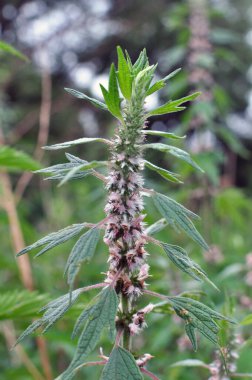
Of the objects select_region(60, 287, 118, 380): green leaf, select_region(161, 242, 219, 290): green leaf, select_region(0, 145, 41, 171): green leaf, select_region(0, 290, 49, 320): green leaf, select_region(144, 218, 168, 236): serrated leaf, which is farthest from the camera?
select_region(0, 145, 41, 171): green leaf

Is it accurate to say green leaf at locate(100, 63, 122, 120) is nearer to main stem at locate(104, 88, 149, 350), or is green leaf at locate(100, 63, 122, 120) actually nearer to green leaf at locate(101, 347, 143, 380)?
main stem at locate(104, 88, 149, 350)

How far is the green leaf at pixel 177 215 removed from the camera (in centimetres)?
97

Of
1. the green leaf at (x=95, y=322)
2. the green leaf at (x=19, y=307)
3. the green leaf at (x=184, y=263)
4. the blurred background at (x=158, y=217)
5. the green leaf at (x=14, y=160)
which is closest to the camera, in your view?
the green leaf at (x=95, y=322)

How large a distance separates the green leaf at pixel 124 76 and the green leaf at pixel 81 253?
0.30m

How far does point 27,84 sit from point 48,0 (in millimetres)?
3219

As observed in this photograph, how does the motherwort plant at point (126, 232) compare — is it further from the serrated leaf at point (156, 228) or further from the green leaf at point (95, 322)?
the serrated leaf at point (156, 228)

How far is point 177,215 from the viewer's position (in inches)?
39.4

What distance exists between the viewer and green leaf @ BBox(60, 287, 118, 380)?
0.91 metres

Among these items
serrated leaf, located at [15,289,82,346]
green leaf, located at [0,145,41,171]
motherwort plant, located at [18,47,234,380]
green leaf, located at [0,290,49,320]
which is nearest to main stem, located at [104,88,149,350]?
motherwort plant, located at [18,47,234,380]

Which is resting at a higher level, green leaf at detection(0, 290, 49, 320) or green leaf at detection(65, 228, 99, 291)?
green leaf at detection(65, 228, 99, 291)

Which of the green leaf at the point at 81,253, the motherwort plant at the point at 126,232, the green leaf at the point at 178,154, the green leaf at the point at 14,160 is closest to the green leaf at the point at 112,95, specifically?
the motherwort plant at the point at 126,232

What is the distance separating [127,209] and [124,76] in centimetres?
27

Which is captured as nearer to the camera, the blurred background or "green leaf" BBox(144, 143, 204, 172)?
"green leaf" BBox(144, 143, 204, 172)

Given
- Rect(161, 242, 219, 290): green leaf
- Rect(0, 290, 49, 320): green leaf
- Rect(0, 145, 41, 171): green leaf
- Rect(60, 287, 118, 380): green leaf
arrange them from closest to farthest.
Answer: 1. Rect(60, 287, 118, 380): green leaf
2. Rect(161, 242, 219, 290): green leaf
3. Rect(0, 290, 49, 320): green leaf
4. Rect(0, 145, 41, 171): green leaf
